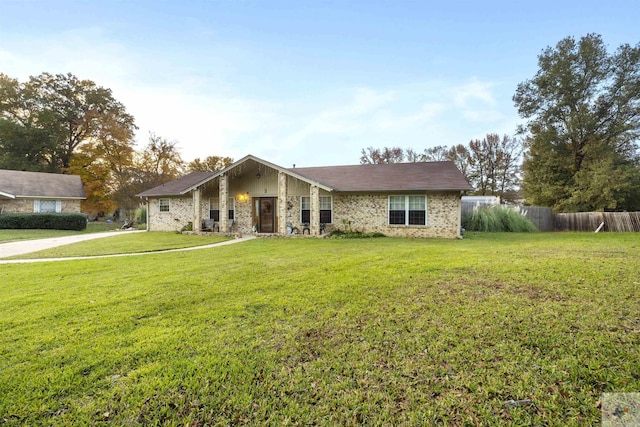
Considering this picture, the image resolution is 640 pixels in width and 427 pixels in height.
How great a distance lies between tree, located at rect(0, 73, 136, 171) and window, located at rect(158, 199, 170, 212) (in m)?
15.4

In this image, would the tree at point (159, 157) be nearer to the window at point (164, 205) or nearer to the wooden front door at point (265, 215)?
the window at point (164, 205)

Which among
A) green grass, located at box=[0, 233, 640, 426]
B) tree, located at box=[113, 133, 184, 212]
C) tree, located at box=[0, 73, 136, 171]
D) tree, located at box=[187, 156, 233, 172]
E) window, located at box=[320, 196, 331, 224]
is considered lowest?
green grass, located at box=[0, 233, 640, 426]

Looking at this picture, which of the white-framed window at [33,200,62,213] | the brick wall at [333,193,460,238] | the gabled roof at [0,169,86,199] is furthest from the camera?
the white-framed window at [33,200,62,213]

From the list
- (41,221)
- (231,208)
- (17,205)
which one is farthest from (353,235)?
(17,205)

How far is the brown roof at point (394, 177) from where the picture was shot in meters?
13.5

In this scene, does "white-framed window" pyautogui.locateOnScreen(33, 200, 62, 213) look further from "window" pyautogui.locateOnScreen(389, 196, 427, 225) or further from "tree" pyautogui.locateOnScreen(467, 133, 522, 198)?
"tree" pyautogui.locateOnScreen(467, 133, 522, 198)

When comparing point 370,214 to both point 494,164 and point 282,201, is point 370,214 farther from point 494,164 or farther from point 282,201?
point 494,164

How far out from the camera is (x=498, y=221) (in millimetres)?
15930

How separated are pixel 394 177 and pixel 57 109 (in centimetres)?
3886

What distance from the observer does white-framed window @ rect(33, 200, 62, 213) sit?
2242 centimetres

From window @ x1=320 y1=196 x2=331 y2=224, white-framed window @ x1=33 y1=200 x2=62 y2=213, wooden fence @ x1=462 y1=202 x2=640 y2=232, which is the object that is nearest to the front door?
window @ x1=320 y1=196 x2=331 y2=224

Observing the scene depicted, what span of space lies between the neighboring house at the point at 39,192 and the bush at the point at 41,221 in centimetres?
445

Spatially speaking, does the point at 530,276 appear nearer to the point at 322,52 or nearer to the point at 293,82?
the point at 322,52

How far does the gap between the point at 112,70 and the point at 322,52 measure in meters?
11.2
